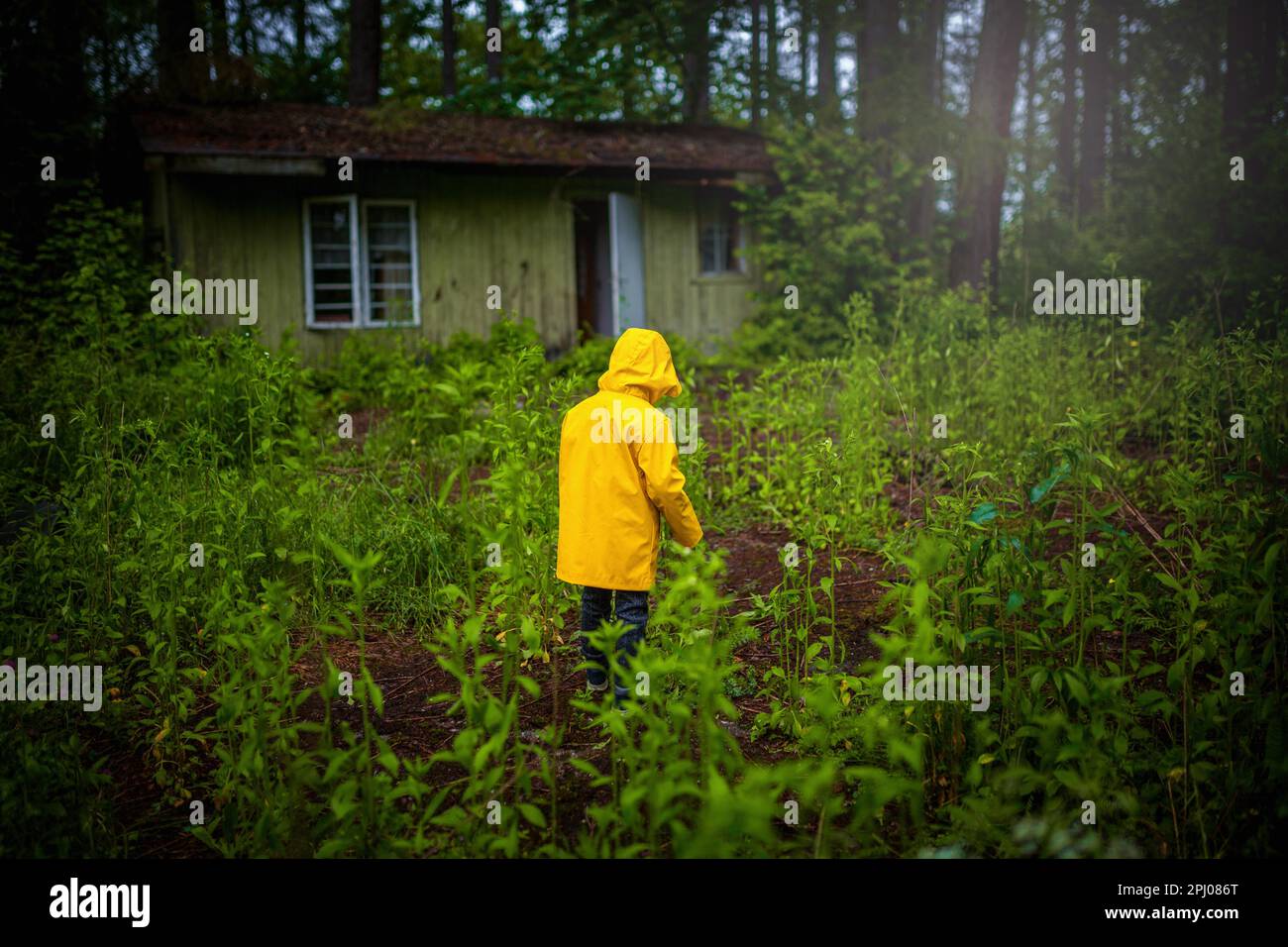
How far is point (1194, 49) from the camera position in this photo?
21531 millimetres

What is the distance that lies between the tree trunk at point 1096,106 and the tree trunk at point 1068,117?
701 millimetres

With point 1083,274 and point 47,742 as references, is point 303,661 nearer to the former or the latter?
point 47,742

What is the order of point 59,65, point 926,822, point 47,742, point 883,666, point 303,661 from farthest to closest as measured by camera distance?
1. point 59,65
2. point 303,661
3. point 47,742
4. point 926,822
5. point 883,666

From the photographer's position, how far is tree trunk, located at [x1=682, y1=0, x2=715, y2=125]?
20453 mm

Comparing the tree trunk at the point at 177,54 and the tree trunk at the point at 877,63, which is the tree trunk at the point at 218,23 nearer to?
the tree trunk at the point at 177,54

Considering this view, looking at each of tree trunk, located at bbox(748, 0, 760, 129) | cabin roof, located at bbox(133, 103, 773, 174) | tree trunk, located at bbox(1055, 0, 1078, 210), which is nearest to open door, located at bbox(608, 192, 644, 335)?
cabin roof, located at bbox(133, 103, 773, 174)

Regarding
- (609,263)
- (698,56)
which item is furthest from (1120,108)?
(609,263)

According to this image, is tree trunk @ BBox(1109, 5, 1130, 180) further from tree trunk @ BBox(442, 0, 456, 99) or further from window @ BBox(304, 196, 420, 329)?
window @ BBox(304, 196, 420, 329)

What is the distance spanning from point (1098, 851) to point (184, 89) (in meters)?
16.3

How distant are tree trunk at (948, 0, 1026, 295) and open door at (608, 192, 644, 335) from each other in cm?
469

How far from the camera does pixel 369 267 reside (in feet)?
44.3

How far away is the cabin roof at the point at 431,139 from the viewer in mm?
12250

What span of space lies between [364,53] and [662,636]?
17.2 meters

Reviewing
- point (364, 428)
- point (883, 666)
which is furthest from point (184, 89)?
point (883, 666)
